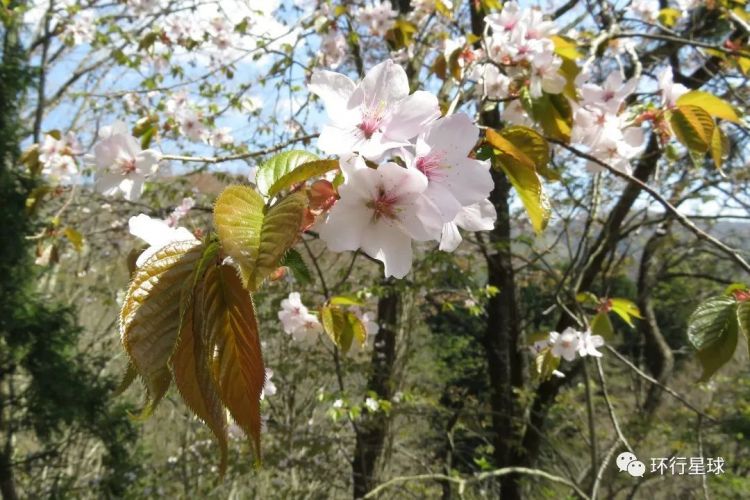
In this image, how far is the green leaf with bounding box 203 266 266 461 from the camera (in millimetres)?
384

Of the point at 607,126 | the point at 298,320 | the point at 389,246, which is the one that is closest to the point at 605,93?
the point at 607,126

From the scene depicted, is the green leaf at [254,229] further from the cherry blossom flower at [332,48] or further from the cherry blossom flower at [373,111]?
the cherry blossom flower at [332,48]

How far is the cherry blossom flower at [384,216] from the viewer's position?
509mm

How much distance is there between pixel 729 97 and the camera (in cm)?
329

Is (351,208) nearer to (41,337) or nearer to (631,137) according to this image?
(631,137)

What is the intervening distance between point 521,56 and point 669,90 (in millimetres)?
316

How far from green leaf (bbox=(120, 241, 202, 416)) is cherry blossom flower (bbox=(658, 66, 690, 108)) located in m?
1.02

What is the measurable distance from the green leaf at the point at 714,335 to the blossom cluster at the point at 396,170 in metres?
0.42

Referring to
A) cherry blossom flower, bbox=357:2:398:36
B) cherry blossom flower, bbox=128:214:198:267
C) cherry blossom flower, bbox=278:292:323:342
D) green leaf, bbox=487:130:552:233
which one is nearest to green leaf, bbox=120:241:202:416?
cherry blossom flower, bbox=128:214:198:267

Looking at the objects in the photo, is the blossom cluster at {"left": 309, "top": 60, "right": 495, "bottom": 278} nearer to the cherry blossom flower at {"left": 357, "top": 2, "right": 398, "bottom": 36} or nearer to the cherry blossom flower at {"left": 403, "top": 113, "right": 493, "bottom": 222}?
the cherry blossom flower at {"left": 403, "top": 113, "right": 493, "bottom": 222}

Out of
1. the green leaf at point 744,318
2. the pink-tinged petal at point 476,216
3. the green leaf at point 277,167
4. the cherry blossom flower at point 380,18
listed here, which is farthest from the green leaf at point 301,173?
the cherry blossom flower at point 380,18

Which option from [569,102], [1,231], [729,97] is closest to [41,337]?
[1,231]

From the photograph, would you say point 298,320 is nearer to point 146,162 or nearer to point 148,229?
point 146,162

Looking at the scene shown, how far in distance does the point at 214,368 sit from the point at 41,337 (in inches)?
158
